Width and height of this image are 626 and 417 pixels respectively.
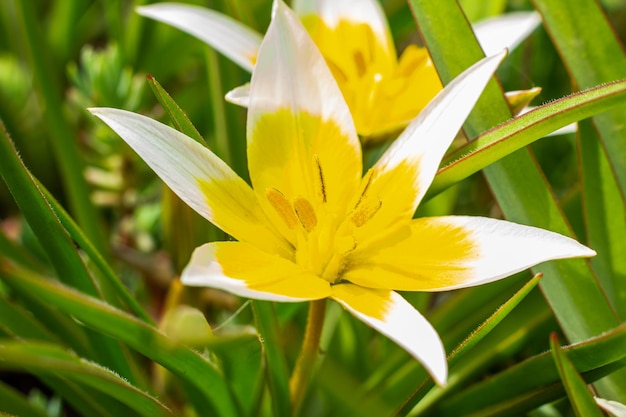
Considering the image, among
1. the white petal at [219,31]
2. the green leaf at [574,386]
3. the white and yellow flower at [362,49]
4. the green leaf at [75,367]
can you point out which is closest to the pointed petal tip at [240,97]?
the white and yellow flower at [362,49]

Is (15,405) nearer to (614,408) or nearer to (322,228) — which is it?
(322,228)

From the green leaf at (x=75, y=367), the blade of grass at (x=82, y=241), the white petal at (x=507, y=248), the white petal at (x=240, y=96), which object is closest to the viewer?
the green leaf at (x=75, y=367)

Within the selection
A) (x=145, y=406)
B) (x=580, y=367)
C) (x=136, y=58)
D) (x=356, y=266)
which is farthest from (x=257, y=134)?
(x=136, y=58)

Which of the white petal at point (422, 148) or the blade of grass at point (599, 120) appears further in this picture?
the blade of grass at point (599, 120)

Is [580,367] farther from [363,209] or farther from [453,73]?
[453,73]

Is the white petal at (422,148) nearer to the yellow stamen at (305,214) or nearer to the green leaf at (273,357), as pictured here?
the yellow stamen at (305,214)

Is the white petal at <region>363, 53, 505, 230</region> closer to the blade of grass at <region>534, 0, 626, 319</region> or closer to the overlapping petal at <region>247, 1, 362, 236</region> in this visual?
the overlapping petal at <region>247, 1, 362, 236</region>
